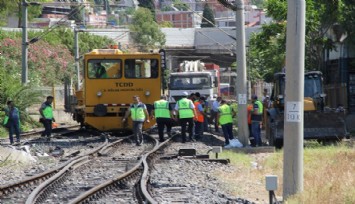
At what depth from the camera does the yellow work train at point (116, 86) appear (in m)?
34.2

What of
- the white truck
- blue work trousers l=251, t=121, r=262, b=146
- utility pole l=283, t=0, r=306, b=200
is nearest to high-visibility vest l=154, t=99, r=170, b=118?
blue work trousers l=251, t=121, r=262, b=146

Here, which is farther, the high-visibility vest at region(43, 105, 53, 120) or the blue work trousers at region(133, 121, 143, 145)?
the high-visibility vest at region(43, 105, 53, 120)

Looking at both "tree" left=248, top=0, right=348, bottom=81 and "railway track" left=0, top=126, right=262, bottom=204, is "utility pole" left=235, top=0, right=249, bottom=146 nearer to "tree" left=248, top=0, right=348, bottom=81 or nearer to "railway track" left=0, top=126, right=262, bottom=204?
"railway track" left=0, top=126, right=262, bottom=204

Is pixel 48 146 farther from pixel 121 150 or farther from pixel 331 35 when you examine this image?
pixel 331 35

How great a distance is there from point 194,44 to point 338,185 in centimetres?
Answer: 7912

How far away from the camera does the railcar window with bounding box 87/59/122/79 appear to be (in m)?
34.6

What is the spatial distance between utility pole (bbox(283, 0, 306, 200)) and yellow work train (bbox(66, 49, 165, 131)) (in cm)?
2022

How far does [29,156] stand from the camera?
2288 cm

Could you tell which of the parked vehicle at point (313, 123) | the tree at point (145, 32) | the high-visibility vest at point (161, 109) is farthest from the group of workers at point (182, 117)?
the tree at point (145, 32)

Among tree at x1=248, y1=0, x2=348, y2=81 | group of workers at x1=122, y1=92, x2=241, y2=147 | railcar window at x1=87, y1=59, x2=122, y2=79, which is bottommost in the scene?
group of workers at x1=122, y1=92, x2=241, y2=147

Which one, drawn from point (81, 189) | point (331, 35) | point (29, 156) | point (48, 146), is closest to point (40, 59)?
point (331, 35)

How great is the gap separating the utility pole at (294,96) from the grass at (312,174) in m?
0.30

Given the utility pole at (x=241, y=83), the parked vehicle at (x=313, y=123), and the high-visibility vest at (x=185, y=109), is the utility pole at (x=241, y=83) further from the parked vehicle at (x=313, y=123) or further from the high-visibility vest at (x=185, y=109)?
the high-visibility vest at (x=185, y=109)

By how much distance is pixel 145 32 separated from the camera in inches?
3844
